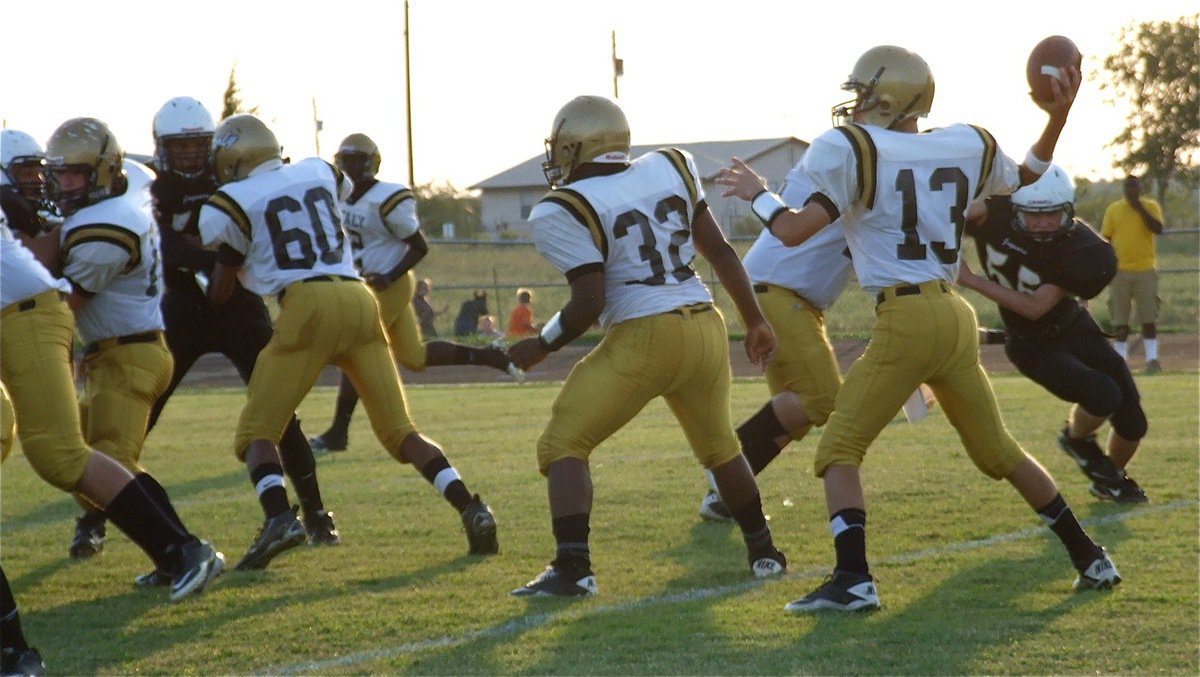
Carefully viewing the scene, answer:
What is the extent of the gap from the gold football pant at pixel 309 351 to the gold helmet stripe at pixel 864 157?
222cm

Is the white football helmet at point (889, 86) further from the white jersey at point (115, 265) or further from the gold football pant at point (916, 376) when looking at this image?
the white jersey at point (115, 265)

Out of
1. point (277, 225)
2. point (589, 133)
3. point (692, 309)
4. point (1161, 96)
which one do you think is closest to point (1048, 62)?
point (692, 309)

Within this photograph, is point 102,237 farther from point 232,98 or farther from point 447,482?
point 232,98

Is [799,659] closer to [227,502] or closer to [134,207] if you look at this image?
[134,207]

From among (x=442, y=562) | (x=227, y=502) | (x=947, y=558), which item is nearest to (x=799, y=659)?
(x=947, y=558)

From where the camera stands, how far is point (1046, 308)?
266 inches

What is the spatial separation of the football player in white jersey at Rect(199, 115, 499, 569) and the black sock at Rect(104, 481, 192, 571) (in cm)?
60

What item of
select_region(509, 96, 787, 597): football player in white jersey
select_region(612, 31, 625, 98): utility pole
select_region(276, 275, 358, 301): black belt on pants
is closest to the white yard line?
select_region(509, 96, 787, 597): football player in white jersey

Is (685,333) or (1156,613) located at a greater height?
(685,333)

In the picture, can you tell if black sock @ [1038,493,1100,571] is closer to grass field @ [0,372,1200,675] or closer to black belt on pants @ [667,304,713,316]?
grass field @ [0,372,1200,675]

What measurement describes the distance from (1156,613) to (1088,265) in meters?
2.17

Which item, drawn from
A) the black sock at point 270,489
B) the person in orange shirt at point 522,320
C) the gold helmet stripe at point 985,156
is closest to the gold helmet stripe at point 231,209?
the black sock at point 270,489

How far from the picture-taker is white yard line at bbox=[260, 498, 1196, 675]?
4.66 meters

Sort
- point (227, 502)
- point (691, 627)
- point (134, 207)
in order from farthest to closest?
point (227, 502) → point (134, 207) → point (691, 627)
